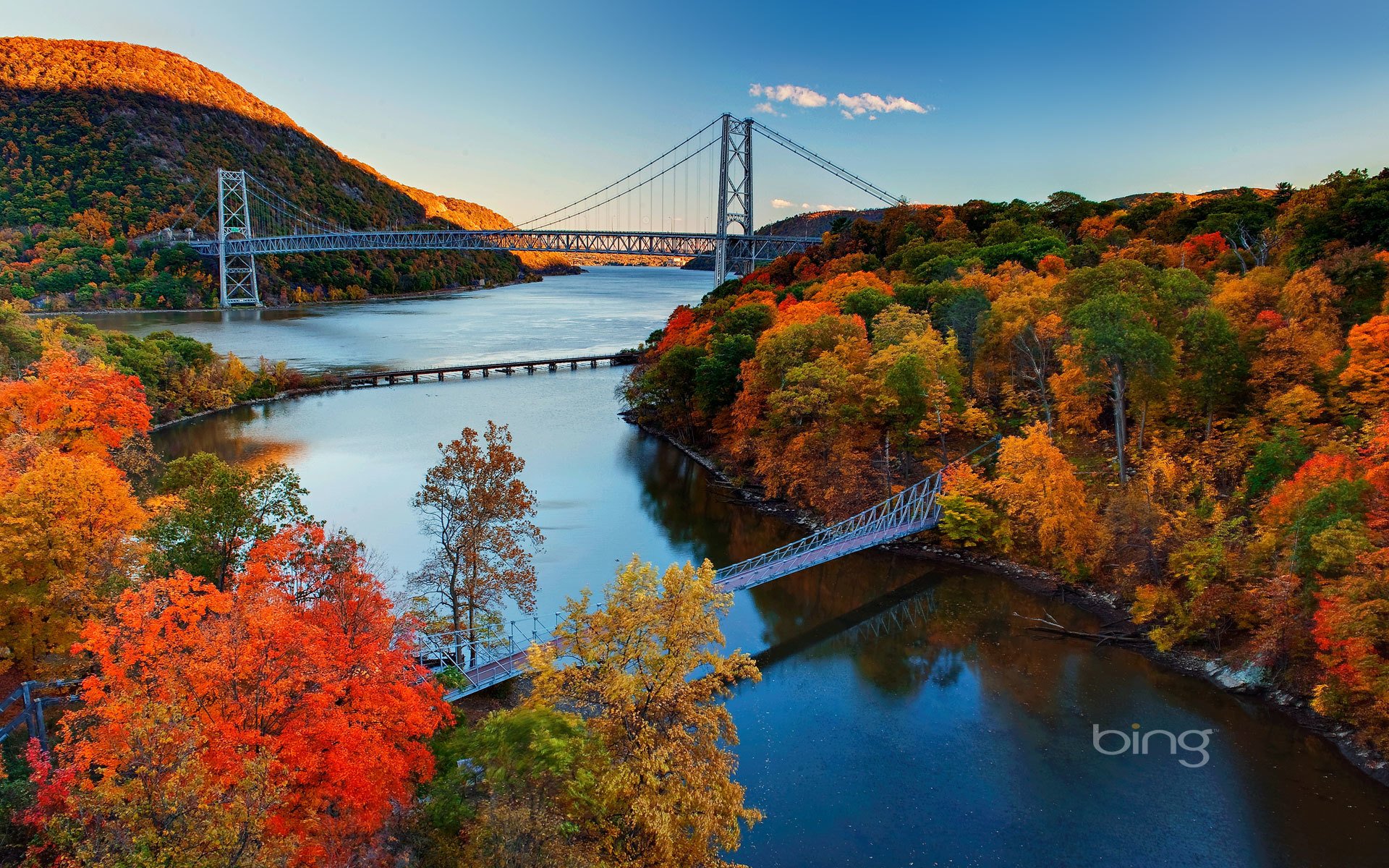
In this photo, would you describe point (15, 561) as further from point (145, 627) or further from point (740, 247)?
point (740, 247)

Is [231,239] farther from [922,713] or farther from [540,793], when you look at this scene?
[540,793]

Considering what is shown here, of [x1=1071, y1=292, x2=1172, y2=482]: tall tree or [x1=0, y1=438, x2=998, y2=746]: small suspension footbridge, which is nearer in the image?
[x1=0, y1=438, x2=998, y2=746]: small suspension footbridge

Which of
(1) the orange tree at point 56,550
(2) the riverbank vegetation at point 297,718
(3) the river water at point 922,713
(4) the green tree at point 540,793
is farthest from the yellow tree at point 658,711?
(1) the orange tree at point 56,550

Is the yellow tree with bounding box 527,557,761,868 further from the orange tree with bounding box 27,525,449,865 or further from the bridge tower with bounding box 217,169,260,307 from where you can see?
the bridge tower with bounding box 217,169,260,307

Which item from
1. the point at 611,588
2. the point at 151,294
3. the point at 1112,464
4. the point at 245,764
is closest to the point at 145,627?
the point at 245,764

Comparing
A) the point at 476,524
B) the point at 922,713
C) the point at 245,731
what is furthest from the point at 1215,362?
the point at 245,731

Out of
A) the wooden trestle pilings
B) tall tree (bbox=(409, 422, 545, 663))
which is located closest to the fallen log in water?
tall tree (bbox=(409, 422, 545, 663))
